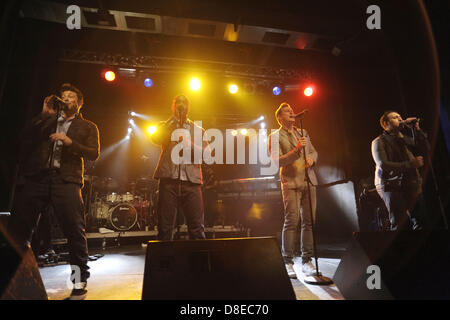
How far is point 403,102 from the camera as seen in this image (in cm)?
448

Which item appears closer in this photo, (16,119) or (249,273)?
(249,273)

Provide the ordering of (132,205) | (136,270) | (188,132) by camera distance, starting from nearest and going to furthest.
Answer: (188,132), (136,270), (132,205)

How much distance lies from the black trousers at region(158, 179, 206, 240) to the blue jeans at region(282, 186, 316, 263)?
3.33ft

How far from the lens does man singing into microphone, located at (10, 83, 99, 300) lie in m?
2.21

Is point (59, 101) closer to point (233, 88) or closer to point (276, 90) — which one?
point (233, 88)

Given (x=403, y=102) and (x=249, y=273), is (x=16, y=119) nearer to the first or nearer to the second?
(x=249, y=273)

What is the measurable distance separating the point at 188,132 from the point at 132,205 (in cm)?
451

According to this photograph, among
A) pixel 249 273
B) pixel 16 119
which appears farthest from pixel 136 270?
pixel 16 119

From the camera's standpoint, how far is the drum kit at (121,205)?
21.0 ft

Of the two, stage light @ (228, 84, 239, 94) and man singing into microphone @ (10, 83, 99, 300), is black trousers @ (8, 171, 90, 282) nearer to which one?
man singing into microphone @ (10, 83, 99, 300)

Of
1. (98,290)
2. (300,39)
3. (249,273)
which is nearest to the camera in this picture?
(249,273)

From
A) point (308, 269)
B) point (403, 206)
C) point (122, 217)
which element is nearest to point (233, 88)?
point (122, 217)

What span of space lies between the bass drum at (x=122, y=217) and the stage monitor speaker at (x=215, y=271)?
541 cm

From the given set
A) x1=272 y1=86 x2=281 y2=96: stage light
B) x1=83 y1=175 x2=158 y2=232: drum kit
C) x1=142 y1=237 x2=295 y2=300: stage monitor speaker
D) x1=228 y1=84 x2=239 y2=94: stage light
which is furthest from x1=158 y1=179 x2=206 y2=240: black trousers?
x1=272 y1=86 x2=281 y2=96: stage light
